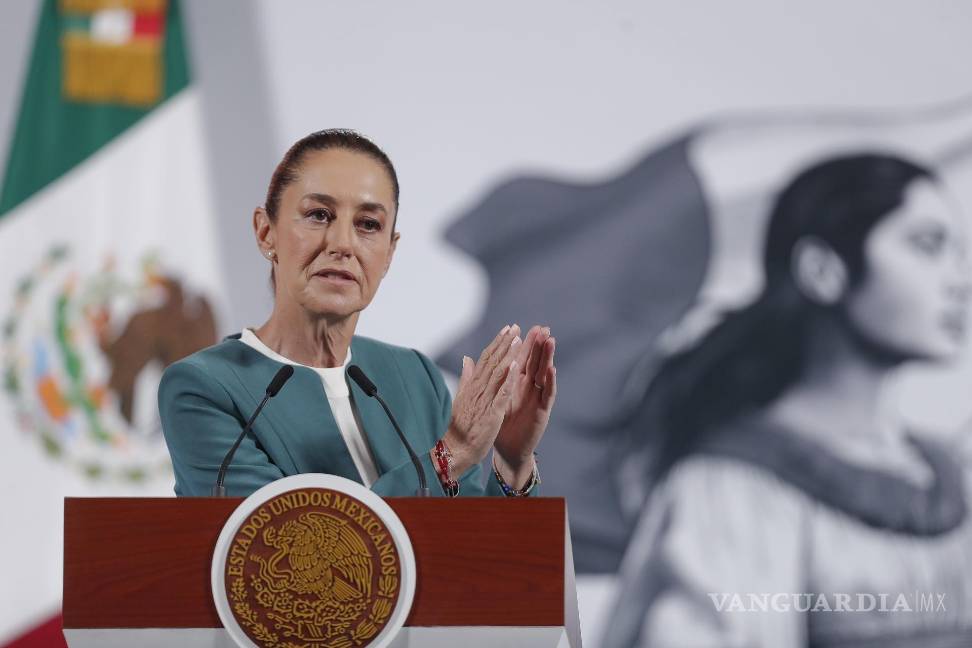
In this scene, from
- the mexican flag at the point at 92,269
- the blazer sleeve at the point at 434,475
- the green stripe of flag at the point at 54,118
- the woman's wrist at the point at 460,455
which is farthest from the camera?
the green stripe of flag at the point at 54,118

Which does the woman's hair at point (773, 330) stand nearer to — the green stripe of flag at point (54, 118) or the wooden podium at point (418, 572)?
the green stripe of flag at point (54, 118)

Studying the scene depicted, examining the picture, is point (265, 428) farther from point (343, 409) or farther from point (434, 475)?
point (434, 475)

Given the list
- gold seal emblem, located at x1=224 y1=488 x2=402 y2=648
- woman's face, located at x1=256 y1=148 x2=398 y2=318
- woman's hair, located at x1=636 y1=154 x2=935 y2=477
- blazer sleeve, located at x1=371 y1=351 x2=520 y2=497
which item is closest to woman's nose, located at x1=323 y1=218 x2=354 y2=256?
woman's face, located at x1=256 y1=148 x2=398 y2=318

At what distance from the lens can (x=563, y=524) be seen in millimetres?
1695

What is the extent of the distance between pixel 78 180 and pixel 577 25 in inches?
62.4

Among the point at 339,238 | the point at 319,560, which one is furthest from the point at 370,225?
the point at 319,560

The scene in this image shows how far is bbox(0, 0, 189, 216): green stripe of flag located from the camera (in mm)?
4184

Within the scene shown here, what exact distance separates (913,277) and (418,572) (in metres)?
2.84

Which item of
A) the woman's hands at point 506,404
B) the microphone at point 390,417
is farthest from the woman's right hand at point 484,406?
the microphone at point 390,417

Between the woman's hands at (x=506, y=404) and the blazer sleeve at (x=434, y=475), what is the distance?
5 centimetres

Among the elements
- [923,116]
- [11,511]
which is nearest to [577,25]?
[923,116]

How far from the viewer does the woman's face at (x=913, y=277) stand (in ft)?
13.4

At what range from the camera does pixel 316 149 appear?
2.38m

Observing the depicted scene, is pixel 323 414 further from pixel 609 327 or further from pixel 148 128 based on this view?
pixel 148 128
